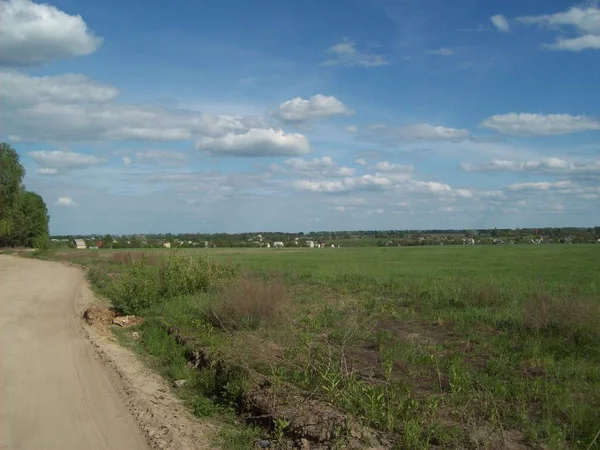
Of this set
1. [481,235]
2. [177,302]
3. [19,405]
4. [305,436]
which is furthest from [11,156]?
[481,235]

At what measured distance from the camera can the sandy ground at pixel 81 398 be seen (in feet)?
22.9

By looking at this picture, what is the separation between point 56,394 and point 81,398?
509 mm

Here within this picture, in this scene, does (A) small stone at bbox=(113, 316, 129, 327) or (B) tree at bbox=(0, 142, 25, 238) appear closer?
(A) small stone at bbox=(113, 316, 129, 327)

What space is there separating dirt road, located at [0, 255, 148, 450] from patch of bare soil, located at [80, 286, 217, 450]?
7.3 inches

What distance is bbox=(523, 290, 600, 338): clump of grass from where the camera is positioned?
34.7 feet

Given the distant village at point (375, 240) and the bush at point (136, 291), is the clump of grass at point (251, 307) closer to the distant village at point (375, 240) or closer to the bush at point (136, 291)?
the bush at point (136, 291)

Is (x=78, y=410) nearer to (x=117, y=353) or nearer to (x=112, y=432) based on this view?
(x=112, y=432)

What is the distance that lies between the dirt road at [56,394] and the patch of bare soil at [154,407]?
0.18 meters

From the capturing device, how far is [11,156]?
58062mm

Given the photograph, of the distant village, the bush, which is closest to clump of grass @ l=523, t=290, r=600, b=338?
the bush

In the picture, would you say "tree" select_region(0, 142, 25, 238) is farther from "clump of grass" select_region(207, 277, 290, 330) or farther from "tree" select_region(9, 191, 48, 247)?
"clump of grass" select_region(207, 277, 290, 330)

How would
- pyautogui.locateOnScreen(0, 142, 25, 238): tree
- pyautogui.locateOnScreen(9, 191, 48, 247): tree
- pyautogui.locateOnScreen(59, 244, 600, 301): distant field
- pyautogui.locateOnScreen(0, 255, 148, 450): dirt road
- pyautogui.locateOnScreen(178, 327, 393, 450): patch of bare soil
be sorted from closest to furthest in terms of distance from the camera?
pyautogui.locateOnScreen(178, 327, 393, 450): patch of bare soil < pyautogui.locateOnScreen(0, 255, 148, 450): dirt road < pyautogui.locateOnScreen(59, 244, 600, 301): distant field < pyautogui.locateOnScreen(0, 142, 25, 238): tree < pyautogui.locateOnScreen(9, 191, 48, 247): tree

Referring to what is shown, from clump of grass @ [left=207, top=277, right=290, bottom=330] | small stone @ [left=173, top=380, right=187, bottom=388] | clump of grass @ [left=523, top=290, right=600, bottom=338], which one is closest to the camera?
small stone @ [left=173, top=380, right=187, bottom=388]

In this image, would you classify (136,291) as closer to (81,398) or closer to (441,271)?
(81,398)
